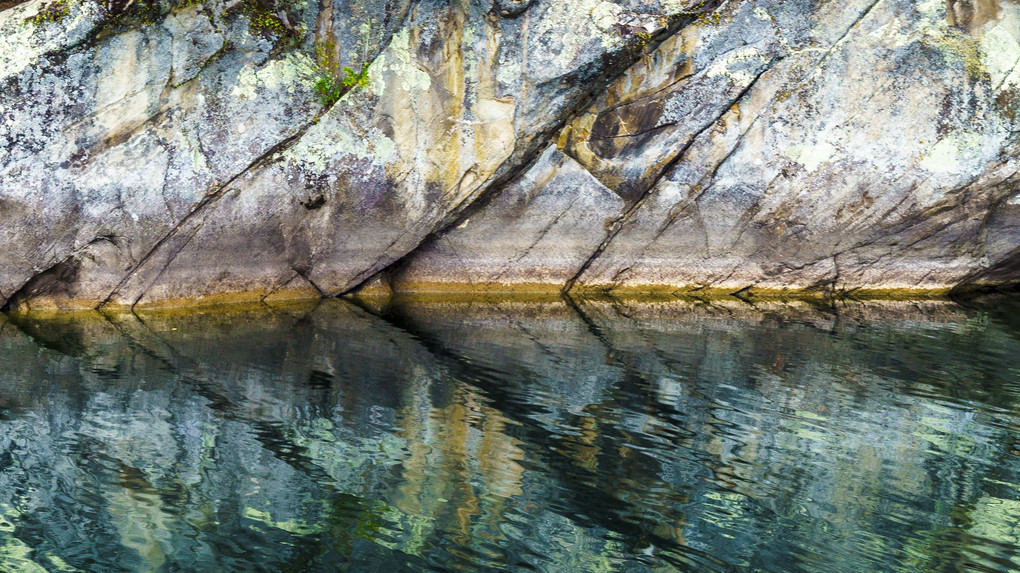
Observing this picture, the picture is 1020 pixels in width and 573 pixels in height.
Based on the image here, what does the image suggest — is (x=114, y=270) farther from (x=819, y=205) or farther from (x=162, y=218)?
(x=819, y=205)

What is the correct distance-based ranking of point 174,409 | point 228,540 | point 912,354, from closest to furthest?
point 228,540, point 174,409, point 912,354

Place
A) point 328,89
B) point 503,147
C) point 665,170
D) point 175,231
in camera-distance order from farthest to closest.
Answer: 1. point 665,170
2. point 503,147
3. point 328,89
4. point 175,231

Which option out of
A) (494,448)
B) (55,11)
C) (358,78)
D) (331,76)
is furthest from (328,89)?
(494,448)

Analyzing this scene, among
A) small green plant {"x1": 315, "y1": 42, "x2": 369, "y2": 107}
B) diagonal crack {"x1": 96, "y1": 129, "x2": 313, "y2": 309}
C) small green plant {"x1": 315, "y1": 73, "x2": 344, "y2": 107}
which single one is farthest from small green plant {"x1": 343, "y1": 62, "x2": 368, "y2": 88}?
diagonal crack {"x1": 96, "y1": 129, "x2": 313, "y2": 309}

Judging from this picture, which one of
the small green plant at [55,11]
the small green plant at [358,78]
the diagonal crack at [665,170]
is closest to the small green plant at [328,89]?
the small green plant at [358,78]

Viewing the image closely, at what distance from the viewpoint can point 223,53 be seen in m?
13.6

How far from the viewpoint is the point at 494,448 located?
8.01m

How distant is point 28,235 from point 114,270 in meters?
1.21

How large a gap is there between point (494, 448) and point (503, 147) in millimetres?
7807

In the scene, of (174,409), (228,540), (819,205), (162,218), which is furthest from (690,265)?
(228,540)

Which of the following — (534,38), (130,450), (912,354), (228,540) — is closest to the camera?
(228,540)

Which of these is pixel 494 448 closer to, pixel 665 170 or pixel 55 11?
pixel 665 170

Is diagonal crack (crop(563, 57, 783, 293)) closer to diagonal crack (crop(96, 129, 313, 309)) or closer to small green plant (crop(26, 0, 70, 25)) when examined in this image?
diagonal crack (crop(96, 129, 313, 309))

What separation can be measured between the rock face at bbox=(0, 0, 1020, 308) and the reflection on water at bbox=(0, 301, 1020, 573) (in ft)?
5.55
